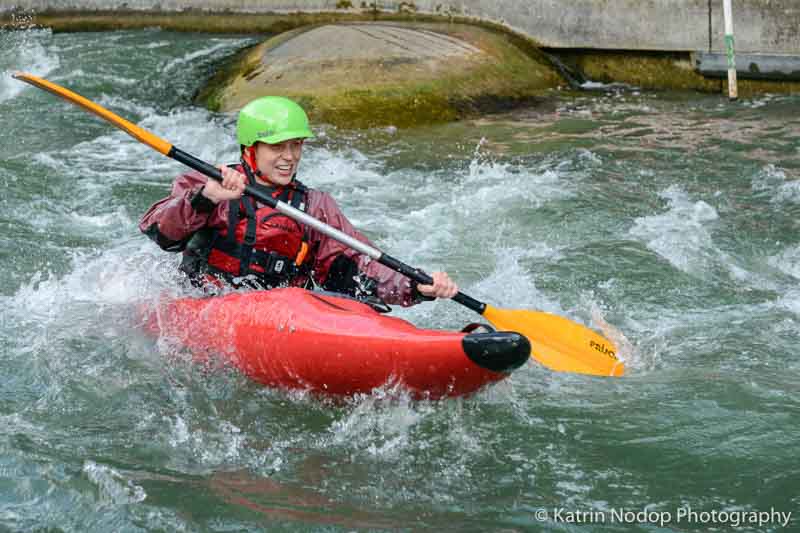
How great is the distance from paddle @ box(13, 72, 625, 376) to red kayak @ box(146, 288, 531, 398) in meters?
0.27

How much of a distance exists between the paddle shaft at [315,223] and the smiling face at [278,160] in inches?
6.2

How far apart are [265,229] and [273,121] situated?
47 centimetres

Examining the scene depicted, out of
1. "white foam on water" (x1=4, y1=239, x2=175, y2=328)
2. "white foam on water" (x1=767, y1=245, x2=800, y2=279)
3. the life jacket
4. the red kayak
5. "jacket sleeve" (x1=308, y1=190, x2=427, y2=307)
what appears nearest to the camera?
the red kayak

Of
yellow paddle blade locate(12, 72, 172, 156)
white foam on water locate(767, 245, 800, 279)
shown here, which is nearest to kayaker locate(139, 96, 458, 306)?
yellow paddle blade locate(12, 72, 172, 156)

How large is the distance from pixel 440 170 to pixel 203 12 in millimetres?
5434

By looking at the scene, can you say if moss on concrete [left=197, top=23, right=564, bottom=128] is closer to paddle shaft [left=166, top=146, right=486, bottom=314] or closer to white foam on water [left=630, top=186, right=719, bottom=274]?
white foam on water [left=630, top=186, right=719, bottom=274]

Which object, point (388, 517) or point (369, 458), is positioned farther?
point (369, 458)

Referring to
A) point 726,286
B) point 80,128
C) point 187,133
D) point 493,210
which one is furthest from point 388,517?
point 80,128

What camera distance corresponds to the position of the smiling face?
4.67 m

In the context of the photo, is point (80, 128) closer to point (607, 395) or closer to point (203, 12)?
point (203, 12)

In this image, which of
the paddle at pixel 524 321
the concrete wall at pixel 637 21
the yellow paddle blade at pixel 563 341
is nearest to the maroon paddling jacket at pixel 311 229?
the paddle at pixel 524 321

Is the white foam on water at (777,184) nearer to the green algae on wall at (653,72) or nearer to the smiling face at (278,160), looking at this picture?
the green algae on wall at (653,72)

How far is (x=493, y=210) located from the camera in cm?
734

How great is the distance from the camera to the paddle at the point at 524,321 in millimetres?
4559
